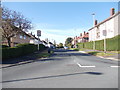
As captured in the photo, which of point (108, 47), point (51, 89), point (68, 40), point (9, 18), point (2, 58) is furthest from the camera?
point (68, 40)

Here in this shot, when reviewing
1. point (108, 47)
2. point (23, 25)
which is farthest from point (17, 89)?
point (108, 47)

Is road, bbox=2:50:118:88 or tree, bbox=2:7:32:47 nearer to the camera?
road, bbox=2:50:118:88

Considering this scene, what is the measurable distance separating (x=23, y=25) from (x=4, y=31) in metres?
3.50

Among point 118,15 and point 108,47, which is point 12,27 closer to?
point 108,47

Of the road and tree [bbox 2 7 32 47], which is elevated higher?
tree [bbox 2 7 32 47]

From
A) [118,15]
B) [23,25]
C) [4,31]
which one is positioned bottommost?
[4,31]

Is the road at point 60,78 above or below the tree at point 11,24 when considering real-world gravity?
below

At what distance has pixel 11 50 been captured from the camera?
14906 millimetres

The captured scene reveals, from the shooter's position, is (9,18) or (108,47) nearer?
(9,18)

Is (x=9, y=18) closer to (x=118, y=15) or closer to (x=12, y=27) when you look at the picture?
(x=12, y=27)

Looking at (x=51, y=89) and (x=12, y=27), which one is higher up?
(x=12, y=27)

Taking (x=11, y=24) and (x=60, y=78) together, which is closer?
(x=60, y=78)

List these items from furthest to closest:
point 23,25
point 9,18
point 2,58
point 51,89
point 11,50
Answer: point 23,25, point 9,18, point 11,50, point 2,58, point 51,89

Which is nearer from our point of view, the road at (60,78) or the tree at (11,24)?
the road at (60,78)
